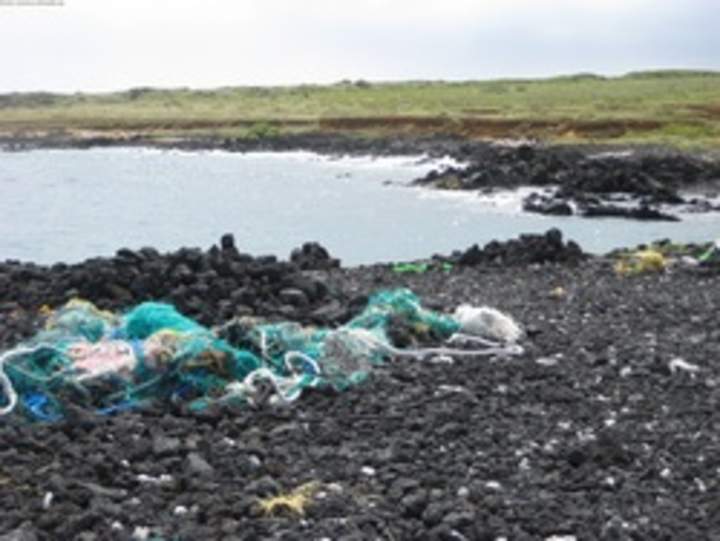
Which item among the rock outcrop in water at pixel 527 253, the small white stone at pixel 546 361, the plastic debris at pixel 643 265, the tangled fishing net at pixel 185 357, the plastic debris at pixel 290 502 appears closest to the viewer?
the plastic debris at pixel 290 502

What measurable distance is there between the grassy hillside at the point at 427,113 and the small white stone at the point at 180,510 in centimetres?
3608

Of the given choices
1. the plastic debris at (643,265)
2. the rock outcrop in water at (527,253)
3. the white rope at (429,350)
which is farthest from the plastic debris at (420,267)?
the white rope at (429,350)

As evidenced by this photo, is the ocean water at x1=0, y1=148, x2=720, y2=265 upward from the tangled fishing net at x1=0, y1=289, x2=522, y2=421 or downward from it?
downward

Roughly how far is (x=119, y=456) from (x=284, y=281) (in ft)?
18.0

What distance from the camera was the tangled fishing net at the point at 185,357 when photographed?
8.62 metres

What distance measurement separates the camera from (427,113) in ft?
218

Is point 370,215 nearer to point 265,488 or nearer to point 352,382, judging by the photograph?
point 352,382

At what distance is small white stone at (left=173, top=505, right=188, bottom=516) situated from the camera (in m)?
6.26

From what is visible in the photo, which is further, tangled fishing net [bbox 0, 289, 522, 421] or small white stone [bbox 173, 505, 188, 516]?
tangled fishing net [bbox 0, 289, 522, 421]

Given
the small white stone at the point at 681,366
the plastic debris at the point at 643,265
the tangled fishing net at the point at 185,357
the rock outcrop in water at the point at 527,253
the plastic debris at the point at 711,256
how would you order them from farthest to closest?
1. the rock outcrop in water at the point at 527,253
2. the plastic debris at the point at 711,256
3. the plastic debris at the point at 643,265
4. the small white stone at the point at 681,366
5. the tangled fishing net at the point at 185,357

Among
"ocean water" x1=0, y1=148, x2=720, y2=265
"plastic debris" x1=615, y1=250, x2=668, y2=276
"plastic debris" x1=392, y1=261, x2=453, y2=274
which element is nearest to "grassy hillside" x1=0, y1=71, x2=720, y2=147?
"ocean water" x1=0, y1=148, x2=720, y2=265

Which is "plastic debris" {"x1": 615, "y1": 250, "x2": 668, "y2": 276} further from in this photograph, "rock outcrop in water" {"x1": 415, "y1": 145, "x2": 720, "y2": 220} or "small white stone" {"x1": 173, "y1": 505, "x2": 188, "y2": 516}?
"rock outcrop in water" {"x1": 415, "y1": 145, "x2": 720, "y2": 220}

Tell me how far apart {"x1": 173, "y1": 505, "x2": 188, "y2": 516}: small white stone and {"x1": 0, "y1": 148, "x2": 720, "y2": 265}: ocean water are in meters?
14.9

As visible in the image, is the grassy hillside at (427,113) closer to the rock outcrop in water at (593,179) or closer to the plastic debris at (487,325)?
the rock outcrop in water at (593,179)
